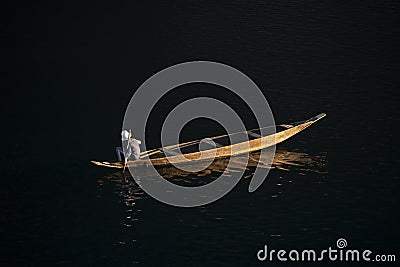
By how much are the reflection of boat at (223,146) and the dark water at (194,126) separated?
82 centimetres

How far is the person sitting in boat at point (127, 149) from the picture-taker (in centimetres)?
3788

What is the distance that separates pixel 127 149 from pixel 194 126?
8.78 m

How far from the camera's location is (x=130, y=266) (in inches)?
1219

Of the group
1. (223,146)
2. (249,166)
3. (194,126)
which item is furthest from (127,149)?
(194,126)

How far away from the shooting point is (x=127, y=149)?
37969 mm

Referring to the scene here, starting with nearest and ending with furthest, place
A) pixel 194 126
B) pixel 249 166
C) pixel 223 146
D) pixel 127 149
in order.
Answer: pixel 127 149 < pixel 249 166 < pixel 223 146 < pixel 194 126

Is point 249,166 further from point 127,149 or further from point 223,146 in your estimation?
point 127,149

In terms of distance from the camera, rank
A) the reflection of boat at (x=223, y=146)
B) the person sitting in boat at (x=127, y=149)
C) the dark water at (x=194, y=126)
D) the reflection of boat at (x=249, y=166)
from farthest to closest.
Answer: the reflection of boat at (x=223, y=146)
the reflection of boat at (x=249, y=166)
the person sitting in boat at (x=127, y=149)
the dark water at (x=194, y=126)

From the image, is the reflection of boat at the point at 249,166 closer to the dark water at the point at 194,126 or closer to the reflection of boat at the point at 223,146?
the dark water at the point at 194,126

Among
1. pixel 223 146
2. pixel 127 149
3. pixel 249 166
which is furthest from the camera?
pixel 223 146

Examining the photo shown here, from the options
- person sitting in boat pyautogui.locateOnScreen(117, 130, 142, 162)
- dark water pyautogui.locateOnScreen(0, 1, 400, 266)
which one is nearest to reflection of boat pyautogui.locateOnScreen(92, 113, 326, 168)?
person sitting in boat pyautogui.locateOnScreen(117, 130, 142, 162)

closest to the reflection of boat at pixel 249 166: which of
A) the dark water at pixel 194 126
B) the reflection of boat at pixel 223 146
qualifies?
the dark water at pixel 194 126

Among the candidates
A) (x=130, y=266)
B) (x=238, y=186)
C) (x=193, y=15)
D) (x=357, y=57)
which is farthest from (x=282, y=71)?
(x=130, y=266)

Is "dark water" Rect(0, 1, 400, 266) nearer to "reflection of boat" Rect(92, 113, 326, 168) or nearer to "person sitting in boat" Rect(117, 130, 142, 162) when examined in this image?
"reflection of boat" Rect(92, 113, 326, 168)
